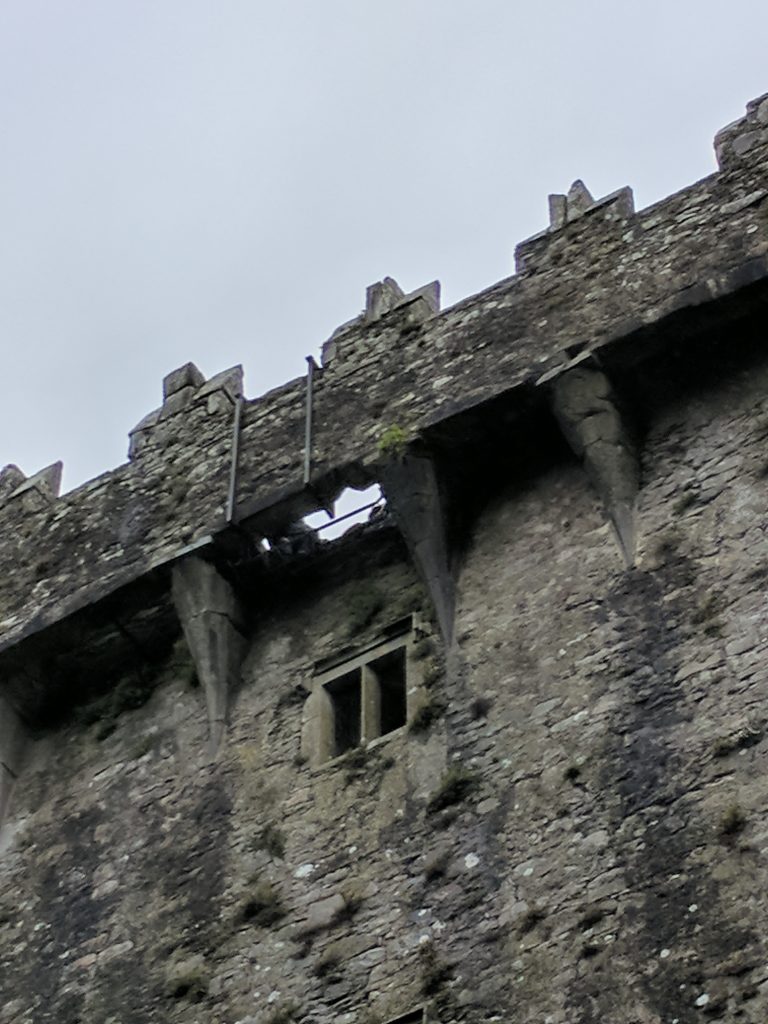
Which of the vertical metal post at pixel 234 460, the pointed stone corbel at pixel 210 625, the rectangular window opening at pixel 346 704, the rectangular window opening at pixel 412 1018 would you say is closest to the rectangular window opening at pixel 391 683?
the rectangular window opening at pixel 346 704

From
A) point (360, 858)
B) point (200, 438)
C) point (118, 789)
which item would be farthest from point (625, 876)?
point (200, 438)

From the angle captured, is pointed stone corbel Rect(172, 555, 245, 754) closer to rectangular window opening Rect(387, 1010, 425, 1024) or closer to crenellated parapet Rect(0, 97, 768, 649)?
crenellated parapet Rect(0, 97, 768, 649)

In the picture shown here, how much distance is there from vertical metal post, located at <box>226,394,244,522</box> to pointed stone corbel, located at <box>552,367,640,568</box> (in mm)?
2604

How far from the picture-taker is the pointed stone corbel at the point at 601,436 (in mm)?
15258

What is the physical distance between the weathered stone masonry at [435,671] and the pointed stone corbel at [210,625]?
0.09 feet

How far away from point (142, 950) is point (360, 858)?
166 cm

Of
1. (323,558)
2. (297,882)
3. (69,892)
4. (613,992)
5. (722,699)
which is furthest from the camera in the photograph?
(323,558)

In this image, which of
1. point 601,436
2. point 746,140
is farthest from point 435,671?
point 746,140

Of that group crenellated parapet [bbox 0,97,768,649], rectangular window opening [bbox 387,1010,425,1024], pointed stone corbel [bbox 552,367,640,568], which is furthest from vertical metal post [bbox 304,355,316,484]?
rectangular window opening [bbox 387,1010,425,1024]

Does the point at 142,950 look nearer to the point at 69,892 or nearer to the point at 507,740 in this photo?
the point at 69,892

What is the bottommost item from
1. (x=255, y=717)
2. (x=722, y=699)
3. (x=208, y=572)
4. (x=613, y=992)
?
(x=613, y=992)

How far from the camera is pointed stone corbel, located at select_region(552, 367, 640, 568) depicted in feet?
50.1

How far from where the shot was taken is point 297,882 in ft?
47.7

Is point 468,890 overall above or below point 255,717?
below
